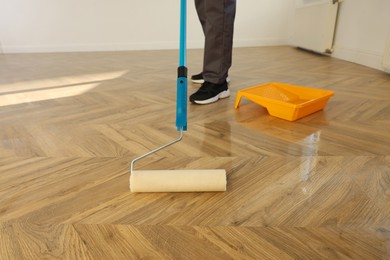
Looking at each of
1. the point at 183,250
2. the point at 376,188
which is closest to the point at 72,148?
the point at 183,250

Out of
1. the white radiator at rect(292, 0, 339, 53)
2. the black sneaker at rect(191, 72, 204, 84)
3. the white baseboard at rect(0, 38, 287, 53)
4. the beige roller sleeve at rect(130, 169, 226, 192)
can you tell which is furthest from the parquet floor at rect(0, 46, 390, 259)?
the white baseboard at rect(0, 38, 287, 53)

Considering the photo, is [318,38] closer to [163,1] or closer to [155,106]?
[163,1]

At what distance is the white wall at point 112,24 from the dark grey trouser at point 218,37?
2050 mm

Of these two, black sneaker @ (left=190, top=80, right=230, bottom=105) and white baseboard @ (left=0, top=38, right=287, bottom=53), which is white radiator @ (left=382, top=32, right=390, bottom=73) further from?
white baseboard @ (left=0, top=38, right=287, bottom=53)

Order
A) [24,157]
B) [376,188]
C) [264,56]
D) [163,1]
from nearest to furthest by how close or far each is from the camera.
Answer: [376,188] → [24,157] → [264,56] → [163,1]

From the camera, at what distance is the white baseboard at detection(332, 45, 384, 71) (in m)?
2.04

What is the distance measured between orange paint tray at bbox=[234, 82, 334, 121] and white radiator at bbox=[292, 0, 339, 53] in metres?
1.53

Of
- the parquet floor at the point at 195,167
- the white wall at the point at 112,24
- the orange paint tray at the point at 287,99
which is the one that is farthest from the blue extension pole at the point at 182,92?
the white wall at the point at 112,24

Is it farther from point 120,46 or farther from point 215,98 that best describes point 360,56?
point 120,46

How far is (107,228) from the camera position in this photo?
1.76 feet

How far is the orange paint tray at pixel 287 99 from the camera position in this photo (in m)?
1.04

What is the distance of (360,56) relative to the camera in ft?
7.24

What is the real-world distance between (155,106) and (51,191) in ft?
2.11

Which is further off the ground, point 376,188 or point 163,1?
point 163,1
